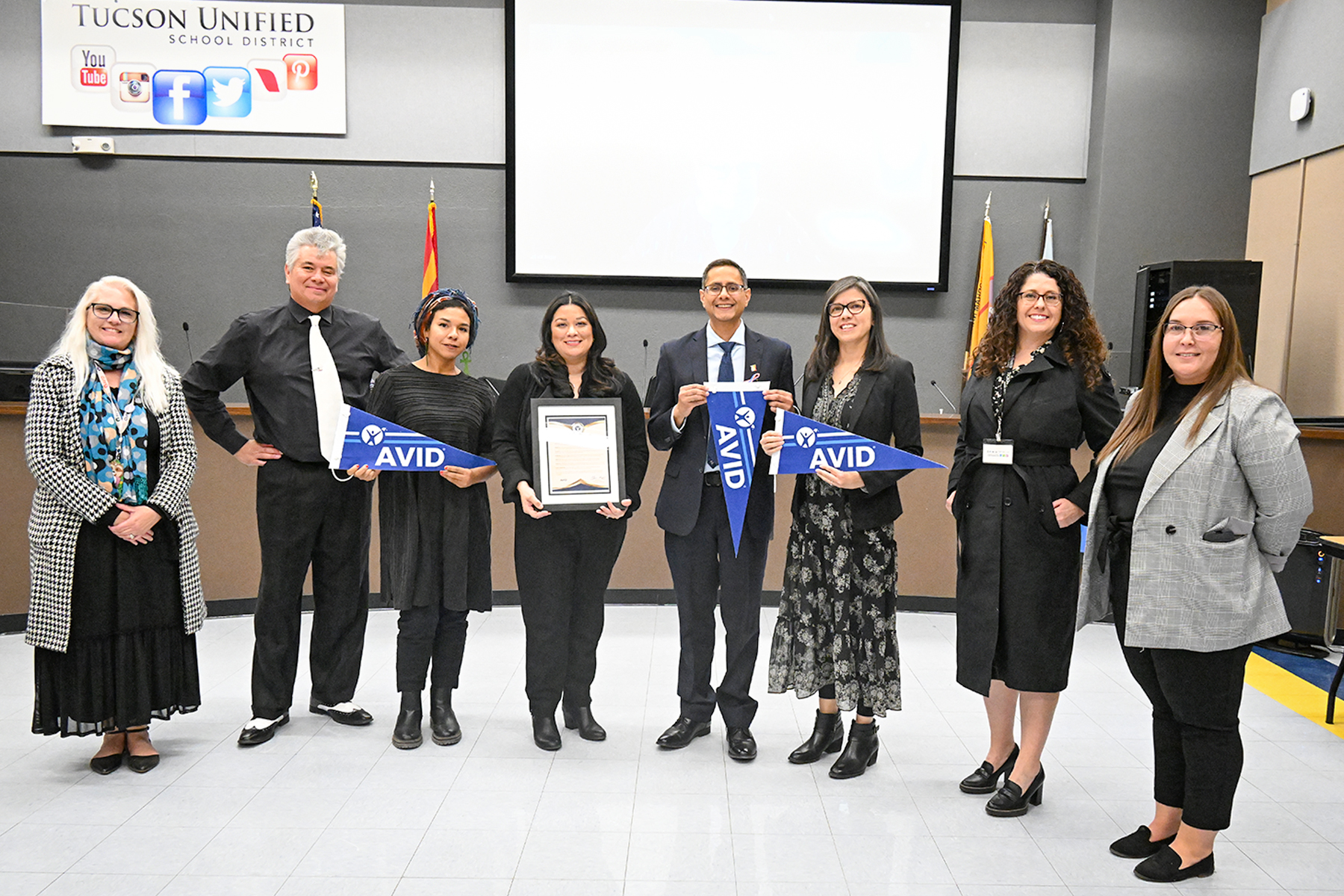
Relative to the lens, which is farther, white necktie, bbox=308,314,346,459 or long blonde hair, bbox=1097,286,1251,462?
white necktie, bbox=308,314,346,459

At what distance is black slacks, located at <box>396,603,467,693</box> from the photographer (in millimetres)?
3176

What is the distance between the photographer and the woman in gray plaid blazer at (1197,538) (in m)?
2.13

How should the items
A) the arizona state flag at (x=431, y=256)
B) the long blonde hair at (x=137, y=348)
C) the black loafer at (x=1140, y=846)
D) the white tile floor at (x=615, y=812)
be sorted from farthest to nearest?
the arizona state flag at (x=431, y=256), the long blonde hair at (x=137, y=348), the black loafer at (x=1140, y=846), the white tile floor at (x=615, y=812)

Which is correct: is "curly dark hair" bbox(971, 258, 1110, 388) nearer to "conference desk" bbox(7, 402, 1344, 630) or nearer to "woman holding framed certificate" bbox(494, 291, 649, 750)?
"woman holding framed certificate" bbox(494, 291, 649, 750)

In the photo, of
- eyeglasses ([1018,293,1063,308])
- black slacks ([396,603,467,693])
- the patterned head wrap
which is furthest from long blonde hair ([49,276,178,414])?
eyeglasses ([1018,293,1063,308])

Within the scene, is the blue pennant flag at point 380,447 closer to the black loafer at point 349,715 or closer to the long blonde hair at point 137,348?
the long blonde hair at point 137,348

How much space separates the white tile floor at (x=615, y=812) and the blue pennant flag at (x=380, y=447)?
100cm

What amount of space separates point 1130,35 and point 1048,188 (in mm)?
1030

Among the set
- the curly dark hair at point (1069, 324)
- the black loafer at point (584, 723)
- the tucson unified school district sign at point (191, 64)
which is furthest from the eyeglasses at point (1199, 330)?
the tucson unified school district sign at point (191, 64)

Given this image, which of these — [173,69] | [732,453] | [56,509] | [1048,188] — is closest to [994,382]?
[732,453]

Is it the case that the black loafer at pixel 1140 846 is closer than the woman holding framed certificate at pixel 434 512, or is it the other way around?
the black loafer at pixel 1140 846

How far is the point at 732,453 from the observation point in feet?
9.64

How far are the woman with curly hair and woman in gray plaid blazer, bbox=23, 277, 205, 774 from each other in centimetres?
249

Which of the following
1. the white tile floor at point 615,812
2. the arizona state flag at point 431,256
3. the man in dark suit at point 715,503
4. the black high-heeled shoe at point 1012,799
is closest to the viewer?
the white tile floor at point 615,812
